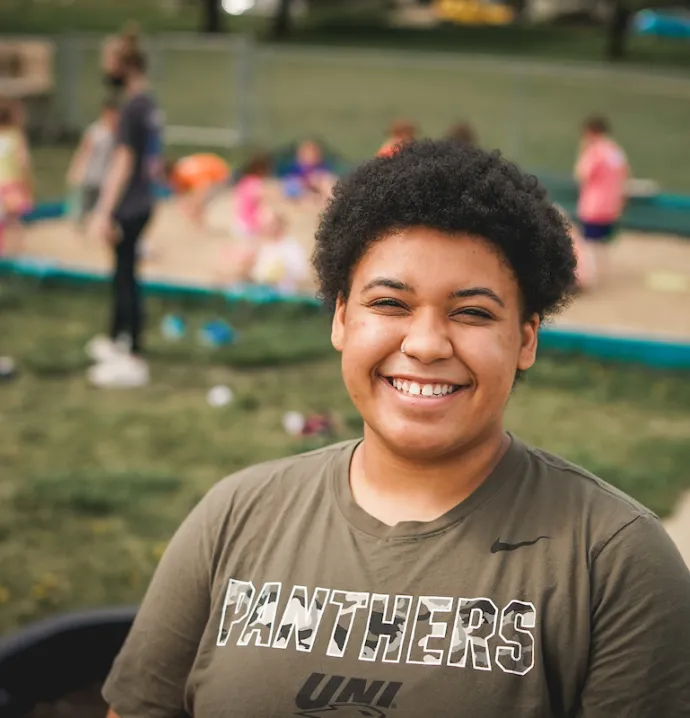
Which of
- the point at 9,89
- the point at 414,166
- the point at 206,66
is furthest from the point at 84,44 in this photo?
the point at 414,166

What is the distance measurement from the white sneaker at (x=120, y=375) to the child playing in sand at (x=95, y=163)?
3.47 m

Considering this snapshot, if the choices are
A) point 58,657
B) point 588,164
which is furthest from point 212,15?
point 58,657

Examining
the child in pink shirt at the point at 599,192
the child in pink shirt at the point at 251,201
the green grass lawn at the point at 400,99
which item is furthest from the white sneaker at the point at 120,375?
the green grass lawn at the point at 400,99

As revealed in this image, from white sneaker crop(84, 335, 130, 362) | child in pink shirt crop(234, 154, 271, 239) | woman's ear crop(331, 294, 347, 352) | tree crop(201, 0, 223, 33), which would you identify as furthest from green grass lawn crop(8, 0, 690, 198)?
woman's ear crop(331, 294, 347, 352)

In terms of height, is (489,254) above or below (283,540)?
above

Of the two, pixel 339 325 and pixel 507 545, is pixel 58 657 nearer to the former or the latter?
pixel 339 325

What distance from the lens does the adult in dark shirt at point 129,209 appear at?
752cm

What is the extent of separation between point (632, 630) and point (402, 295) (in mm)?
682

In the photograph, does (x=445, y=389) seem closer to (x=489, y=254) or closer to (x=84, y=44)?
(x=489, y=254)

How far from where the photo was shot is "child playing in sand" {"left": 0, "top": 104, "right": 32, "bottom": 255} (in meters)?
11.0

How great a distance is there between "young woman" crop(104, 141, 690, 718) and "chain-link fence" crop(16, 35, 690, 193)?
1515 centimetres

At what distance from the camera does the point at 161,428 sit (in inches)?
278

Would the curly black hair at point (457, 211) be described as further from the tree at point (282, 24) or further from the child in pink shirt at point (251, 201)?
the tree at point (282, 24)

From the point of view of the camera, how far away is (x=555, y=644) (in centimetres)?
197
